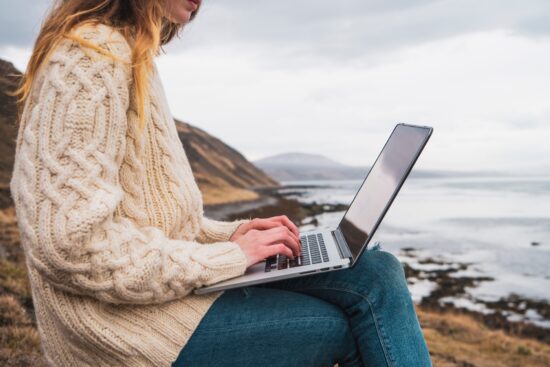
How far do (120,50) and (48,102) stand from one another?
311 millimetres

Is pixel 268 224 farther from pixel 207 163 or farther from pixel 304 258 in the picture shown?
pixel 207 163

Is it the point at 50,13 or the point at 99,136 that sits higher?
the point at 50,13

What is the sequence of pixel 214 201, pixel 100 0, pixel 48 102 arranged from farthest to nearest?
pixel 214 201
pixel 100 0
pixel 48 102

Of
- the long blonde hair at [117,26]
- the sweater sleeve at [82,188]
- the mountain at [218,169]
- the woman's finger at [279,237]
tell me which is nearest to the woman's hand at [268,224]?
the woman's finger at [279,237]

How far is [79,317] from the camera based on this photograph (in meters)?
1.77

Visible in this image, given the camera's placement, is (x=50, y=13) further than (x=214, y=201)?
No

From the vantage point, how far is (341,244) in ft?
8.74

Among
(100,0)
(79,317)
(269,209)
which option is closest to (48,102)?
(100,0)

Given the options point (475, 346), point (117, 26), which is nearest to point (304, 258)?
point (117, 26)

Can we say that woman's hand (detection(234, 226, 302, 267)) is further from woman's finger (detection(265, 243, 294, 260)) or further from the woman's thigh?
the woman's thigh

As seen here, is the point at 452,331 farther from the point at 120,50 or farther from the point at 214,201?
the point at 214,201

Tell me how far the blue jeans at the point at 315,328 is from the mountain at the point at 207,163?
10.5m

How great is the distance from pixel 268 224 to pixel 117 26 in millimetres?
1110

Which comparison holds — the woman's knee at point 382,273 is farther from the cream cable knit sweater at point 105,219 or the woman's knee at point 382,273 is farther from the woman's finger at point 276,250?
the cream cable knit sweater at point 105,219
